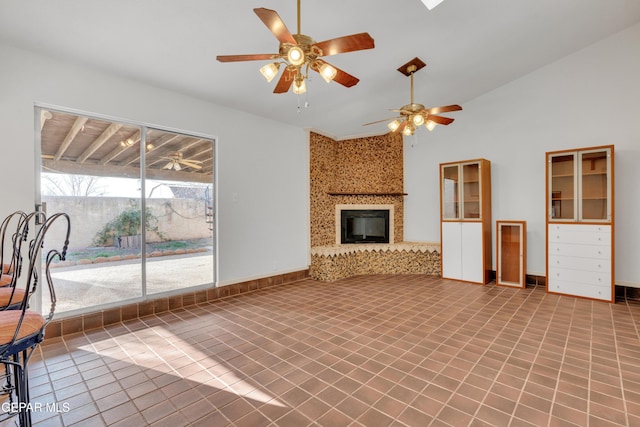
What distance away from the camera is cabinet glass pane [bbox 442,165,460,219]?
5.12 meters

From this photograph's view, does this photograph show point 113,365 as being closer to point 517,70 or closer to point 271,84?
point 271,84

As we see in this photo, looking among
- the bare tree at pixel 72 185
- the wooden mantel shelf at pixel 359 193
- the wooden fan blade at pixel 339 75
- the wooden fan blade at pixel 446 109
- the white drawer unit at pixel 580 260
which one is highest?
the wooden fan blade at pixel 446 109

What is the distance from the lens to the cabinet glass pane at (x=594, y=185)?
3949mm

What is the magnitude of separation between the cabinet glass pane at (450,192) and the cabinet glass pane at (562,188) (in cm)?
Answer: 129

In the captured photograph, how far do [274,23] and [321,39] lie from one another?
140 centimetres

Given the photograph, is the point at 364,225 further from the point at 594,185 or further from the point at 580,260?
the point at 594,185

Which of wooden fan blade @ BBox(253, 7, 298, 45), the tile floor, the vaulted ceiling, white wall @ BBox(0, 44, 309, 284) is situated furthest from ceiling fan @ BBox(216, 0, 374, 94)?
the tile floor

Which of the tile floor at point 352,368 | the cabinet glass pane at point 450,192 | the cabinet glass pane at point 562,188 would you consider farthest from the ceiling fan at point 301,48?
the cabinet glass pane at point 562,188

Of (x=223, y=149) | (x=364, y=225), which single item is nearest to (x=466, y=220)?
(x=364, y=225)

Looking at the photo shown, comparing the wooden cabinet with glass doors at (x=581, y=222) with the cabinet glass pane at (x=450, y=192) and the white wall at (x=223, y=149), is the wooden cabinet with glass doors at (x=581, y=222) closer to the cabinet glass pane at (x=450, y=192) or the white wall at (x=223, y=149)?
the cabinet glass pane at (x=450, y=192)

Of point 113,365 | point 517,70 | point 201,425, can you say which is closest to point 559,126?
point 517,70

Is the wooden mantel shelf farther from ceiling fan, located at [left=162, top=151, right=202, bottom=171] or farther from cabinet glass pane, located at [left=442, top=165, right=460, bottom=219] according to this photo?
ceiling fan, located at [left=162, top=151, right=202, bottom=171]

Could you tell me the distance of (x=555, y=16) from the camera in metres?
3.42

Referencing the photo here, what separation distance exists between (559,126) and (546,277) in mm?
2325
